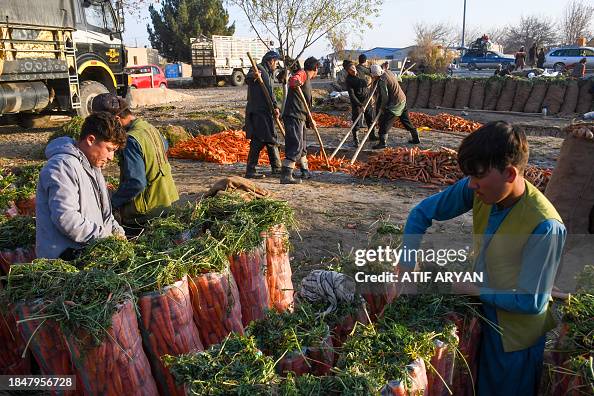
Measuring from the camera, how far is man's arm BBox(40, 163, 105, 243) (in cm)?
270

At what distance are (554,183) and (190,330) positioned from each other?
3966 millimetres

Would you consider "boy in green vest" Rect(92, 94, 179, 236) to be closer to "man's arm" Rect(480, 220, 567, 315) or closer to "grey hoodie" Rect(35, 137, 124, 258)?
"grey hoodie" Rect(35, 137, 124, 258)

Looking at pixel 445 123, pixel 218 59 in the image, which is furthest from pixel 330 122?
pixel 218 59

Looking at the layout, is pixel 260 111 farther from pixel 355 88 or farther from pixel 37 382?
pixel 37 382

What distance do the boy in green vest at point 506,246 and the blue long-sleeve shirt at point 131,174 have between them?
2105mm

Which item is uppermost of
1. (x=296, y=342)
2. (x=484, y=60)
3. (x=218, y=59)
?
(x=218, y=59)

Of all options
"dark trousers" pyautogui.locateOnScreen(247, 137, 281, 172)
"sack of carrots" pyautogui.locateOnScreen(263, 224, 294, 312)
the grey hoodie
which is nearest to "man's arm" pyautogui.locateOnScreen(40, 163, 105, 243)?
the grey hoodie

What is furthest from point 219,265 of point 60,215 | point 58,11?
point 58,11

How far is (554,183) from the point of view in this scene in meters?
4.82

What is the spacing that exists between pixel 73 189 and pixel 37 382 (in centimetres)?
107

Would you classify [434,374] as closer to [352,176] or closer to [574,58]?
[352,176]

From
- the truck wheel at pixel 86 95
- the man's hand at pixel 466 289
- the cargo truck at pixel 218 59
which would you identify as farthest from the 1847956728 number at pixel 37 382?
the cargo truck at pixel 218 59

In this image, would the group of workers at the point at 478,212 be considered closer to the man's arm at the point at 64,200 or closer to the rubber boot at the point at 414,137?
the man's arm at the point at 64,200

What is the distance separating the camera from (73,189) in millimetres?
2762
